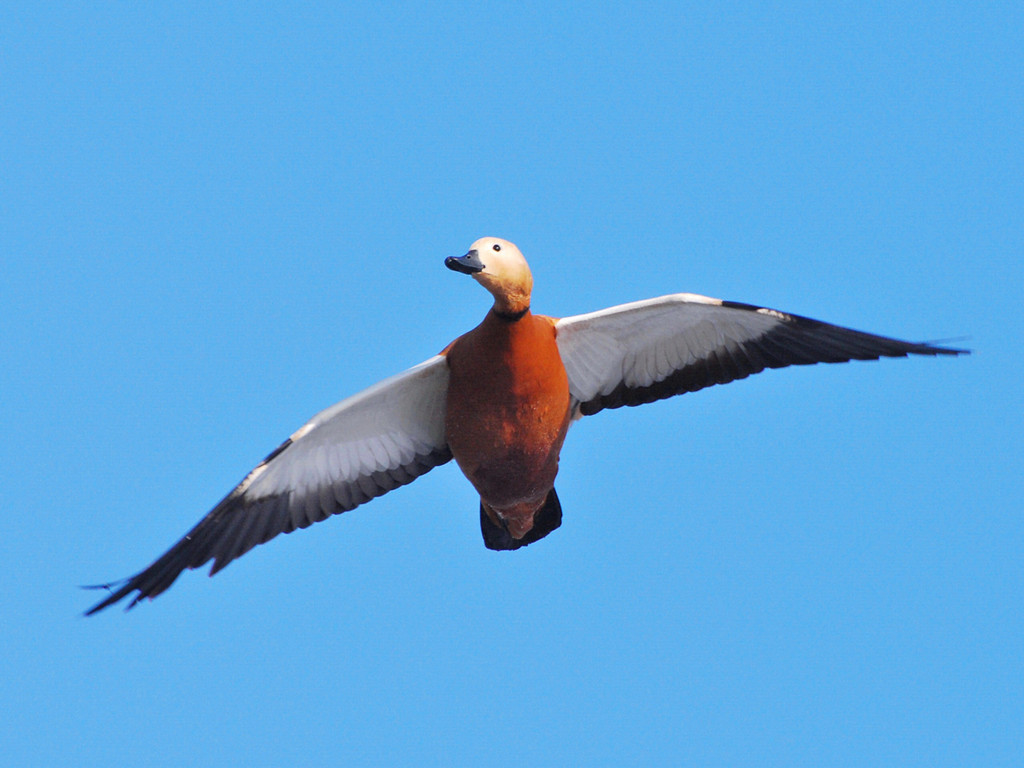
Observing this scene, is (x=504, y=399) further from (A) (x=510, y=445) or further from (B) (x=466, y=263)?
(B) (x=466, y=263)

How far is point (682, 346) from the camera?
9766 mm

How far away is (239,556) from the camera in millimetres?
9391

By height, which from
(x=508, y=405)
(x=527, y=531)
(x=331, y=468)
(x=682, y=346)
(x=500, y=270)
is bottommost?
(x=527, y=531)

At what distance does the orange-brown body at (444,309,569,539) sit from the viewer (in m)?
8.82

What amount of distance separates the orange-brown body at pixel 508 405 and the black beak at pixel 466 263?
1.88 feet

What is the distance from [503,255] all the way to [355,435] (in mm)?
2264

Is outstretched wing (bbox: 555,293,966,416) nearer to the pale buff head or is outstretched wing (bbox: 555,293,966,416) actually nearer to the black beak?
the pale buff head

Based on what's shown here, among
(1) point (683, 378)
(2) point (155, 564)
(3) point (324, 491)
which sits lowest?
(2) point (155, 564)

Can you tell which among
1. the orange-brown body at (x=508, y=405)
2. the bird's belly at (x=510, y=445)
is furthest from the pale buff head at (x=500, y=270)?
the bird's belly at (x=510, y=445)

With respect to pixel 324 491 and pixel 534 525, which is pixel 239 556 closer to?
pixel 324 491

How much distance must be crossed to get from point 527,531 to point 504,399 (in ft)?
5.46

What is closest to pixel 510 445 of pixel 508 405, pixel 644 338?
pixel 508 405

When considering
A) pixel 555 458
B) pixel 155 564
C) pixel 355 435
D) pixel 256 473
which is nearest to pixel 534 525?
pixel 555 458

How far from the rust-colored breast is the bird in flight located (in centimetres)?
1
